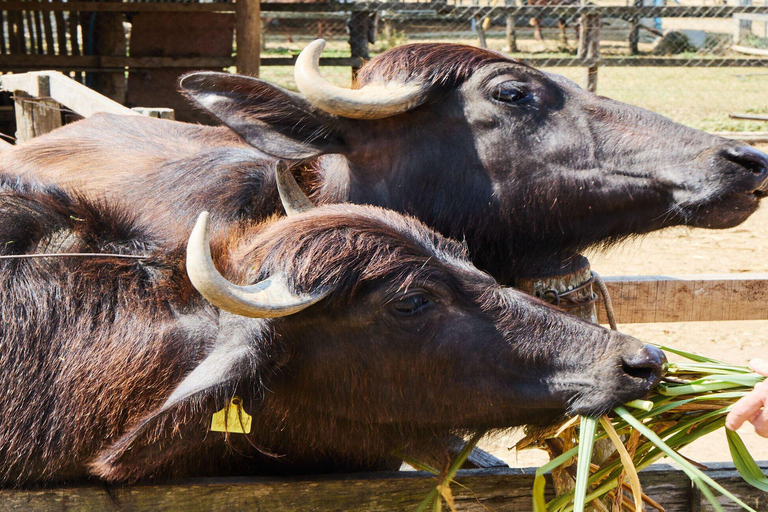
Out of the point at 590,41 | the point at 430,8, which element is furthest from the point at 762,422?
the point at 590,41

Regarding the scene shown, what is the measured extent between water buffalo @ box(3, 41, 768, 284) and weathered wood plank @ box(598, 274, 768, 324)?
890 millimetres

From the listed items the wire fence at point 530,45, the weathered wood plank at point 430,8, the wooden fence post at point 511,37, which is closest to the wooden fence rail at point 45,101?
the weathered wood plank at point 430,8

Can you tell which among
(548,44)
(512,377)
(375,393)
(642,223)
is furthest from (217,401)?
(548,44)

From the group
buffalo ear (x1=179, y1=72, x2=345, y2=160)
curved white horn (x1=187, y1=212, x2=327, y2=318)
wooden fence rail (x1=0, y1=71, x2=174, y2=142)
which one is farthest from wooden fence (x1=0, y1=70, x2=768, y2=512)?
wooden fence rail (x1=0, y1=71, x2=174, y2=142)

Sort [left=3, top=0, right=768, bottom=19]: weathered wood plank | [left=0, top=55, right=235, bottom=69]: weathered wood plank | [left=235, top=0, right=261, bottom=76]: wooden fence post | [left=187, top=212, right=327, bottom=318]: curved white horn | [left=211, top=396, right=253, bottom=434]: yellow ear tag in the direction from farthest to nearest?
[left=0, top=55, right=235, bottom=69]: weathered wood plank < [left=3, top=0, right=768, bottom=19]: weathered wood plank < [left=235, top=0, right=261, bottom=76]: wooden fence post < [left=211, top=396, right=253, bottom=434]: yellow ear tag < [left=187, top=212, right=327, bottom=318]: curved white horn

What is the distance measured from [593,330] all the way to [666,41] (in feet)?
86.9

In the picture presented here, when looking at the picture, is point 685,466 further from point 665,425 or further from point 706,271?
point 706,271

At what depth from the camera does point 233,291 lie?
2.38m

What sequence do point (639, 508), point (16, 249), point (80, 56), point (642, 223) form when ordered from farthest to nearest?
point (80, 56) < point (642, 223) < point (16, 249) < point (639, 508)

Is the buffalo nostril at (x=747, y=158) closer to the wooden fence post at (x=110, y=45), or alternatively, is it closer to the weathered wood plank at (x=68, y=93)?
the weathered wood plank at (x=68, y=93)

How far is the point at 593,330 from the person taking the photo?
8.83ft

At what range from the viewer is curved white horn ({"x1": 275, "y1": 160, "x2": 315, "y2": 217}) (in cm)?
323

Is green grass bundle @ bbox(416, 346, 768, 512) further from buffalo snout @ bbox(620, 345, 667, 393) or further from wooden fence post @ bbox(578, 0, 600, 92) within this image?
wooden fence post @ bbox(578, 0, 600, 92)

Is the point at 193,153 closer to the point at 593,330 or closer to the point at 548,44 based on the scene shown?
the point at 593,330
